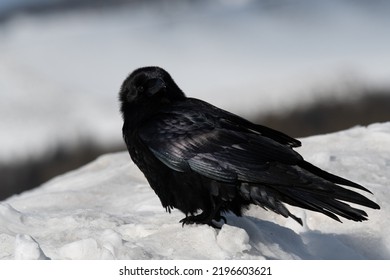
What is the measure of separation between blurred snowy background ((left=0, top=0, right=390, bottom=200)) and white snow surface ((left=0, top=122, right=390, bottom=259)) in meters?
13.0

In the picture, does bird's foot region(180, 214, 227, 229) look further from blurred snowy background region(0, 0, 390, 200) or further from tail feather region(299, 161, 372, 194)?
blurred snowy background region(0, 0, 390, 200)

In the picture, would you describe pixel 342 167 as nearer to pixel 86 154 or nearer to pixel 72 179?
pixel 72 179

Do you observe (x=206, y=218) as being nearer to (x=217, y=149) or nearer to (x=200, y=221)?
(x=200, y=221)

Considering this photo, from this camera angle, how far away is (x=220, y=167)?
5.43 m

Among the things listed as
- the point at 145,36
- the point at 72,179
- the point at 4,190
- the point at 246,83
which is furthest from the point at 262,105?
the point at 72,179

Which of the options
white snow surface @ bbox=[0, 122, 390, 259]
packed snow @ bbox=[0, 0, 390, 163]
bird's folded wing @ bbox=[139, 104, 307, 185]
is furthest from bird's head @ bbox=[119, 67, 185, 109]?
packed snow @ bbox=[0, 0, 390, 163]

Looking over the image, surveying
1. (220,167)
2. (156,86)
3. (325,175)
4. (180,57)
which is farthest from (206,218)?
(180,57)

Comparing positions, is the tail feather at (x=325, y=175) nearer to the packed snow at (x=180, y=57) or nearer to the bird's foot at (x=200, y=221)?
the bird's foot at (x=200, y=221)

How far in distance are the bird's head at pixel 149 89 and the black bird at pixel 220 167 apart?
0.07ft

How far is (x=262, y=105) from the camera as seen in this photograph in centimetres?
2631

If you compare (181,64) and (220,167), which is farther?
(181,64)

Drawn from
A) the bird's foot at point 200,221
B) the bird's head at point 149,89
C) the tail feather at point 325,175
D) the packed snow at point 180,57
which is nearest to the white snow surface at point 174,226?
the bird's foot at point 200,221

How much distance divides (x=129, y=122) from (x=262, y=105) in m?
20.6

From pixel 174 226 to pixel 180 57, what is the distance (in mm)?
28145
